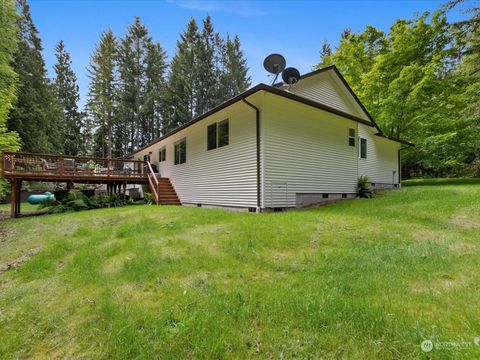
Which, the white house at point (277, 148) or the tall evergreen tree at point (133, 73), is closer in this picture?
the white house at point (277, 148)

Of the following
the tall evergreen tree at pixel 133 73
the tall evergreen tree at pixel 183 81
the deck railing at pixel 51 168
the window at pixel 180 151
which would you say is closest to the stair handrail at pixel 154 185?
the deck railing at pixel 51 168

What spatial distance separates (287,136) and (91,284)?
702 centimetres

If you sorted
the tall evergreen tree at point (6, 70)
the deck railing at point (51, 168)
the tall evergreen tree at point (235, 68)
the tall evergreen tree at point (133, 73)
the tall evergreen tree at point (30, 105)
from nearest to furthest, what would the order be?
the deck railing at point (51, 168) < the tall evergreen tree at point (6, 70) < the tall evergreen tree at point (30, 105) < the tall evergreen tree at point (133, 73) < the tall evergreen tree at point (235, 68)

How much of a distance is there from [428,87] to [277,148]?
12023mm

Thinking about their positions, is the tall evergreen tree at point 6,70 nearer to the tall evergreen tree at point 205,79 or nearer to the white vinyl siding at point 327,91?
the white vinyl siding at point 327,91

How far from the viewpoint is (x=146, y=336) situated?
87.0 inches

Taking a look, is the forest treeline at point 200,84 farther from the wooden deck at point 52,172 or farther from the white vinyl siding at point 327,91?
the white vinyl siding at point 327,91

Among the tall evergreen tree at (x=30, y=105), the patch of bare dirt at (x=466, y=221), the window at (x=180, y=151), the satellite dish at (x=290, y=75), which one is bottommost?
the patch of bare dirt at (x=466, y=221)

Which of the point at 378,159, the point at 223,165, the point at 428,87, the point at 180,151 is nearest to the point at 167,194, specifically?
the point at 180,151

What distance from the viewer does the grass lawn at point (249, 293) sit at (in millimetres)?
2053

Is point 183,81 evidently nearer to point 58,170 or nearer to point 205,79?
point 205,79

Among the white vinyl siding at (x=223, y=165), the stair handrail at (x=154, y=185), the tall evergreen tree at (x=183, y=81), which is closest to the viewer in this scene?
the white vinyl siding at (x=223, y=165)

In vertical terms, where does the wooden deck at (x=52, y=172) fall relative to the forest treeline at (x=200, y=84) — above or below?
below

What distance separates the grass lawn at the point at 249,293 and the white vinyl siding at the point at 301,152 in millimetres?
3082
